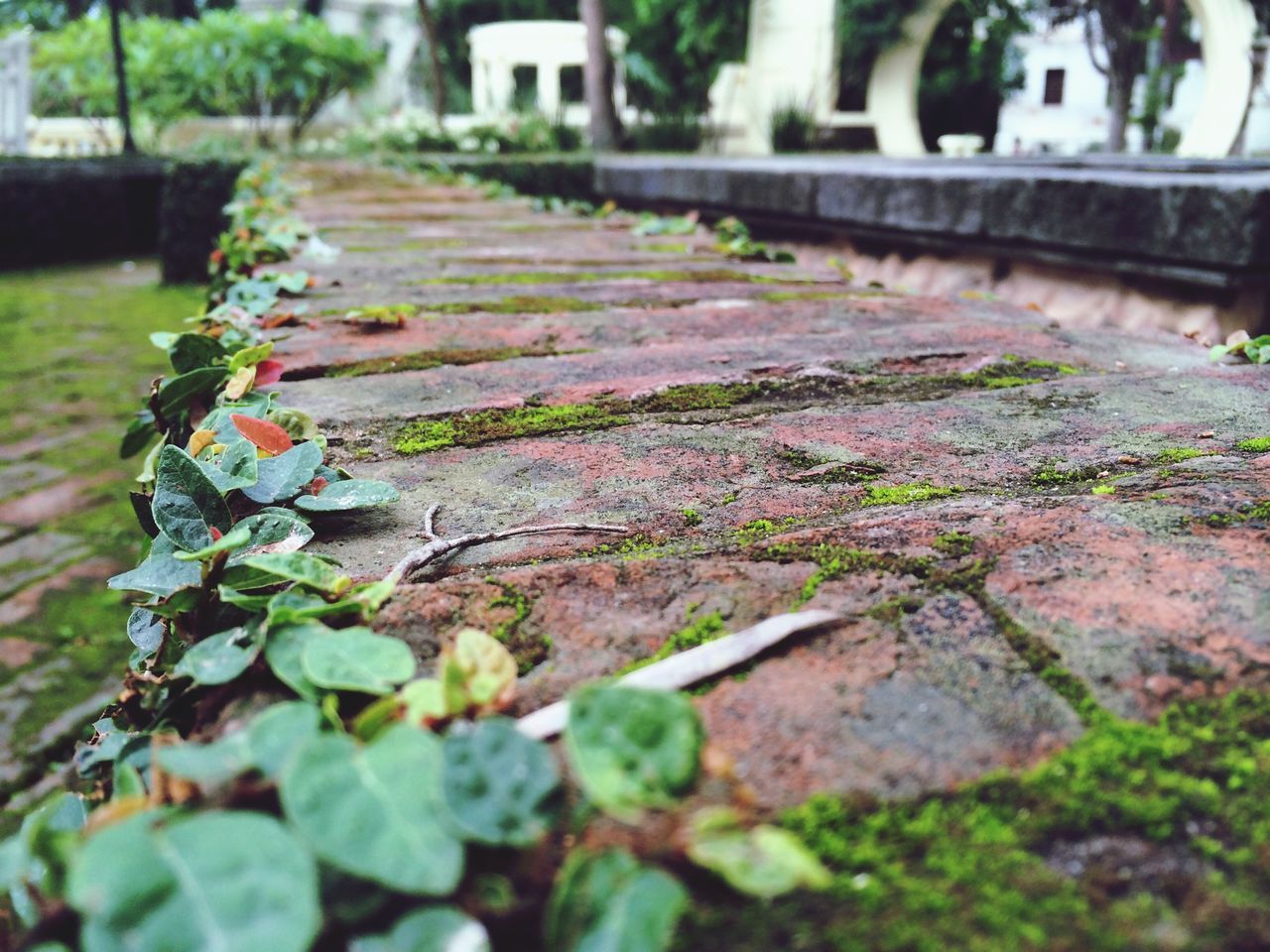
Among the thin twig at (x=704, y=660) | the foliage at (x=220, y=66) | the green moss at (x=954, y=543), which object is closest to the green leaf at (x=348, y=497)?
the thin twig at (x=704, y=660)

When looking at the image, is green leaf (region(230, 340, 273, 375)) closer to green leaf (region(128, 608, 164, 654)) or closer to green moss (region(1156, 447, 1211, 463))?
green leaf (region(128, 608, 164, 654))

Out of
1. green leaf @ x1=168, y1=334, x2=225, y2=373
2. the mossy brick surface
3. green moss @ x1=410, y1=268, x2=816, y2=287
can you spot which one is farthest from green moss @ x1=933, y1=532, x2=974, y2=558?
green moss @ x1=410, y1=268, x2=816, y2=287

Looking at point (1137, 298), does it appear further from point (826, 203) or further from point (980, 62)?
point (980, 62)

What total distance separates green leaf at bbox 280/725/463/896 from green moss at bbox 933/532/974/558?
0.42 meters

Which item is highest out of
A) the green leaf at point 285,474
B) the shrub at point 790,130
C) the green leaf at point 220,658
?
the shrub at point 790,130

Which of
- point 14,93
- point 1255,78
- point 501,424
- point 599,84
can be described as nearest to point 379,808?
point 501,424

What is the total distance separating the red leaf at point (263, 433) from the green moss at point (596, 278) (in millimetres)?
1087

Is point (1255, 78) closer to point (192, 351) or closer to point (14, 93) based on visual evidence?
point (192, 351)

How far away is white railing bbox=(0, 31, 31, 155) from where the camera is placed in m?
6.78

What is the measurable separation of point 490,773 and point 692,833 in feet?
0.31

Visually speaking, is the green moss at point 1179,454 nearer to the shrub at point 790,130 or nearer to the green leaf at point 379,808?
the green leaf at point 379,808

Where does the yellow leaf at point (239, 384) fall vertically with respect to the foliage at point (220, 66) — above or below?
below

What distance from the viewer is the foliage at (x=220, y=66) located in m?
8.31

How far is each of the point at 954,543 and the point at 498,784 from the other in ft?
1.42
